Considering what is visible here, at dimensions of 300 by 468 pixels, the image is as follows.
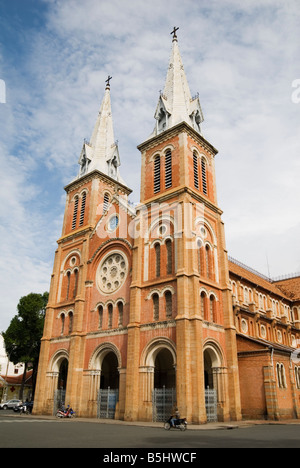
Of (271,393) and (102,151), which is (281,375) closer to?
(271,393)

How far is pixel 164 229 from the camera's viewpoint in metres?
31.0

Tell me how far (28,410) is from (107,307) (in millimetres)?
16316

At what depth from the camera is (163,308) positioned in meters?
28.0

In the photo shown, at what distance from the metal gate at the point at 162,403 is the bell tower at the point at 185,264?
3.25 ft

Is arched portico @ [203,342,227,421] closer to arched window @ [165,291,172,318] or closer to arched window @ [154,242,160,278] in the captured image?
arched window @ [165,291,172,318]

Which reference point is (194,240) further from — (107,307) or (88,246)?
(88,246)

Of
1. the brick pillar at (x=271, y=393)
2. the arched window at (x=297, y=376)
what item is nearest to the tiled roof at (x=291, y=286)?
the arched window at (x=297, y=376)

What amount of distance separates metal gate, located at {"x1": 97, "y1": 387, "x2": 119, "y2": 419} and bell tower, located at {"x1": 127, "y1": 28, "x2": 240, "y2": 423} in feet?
12.3

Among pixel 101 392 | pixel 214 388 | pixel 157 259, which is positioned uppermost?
pixel 157 259

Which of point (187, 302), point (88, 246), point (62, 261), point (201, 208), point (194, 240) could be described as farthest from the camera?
point (62, 261)

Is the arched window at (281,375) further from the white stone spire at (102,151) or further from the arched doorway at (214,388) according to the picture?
the white stone spire at (102,151)

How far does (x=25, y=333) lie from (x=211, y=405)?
31612 millimetres

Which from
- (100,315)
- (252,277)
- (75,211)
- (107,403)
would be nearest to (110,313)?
(100,315)
